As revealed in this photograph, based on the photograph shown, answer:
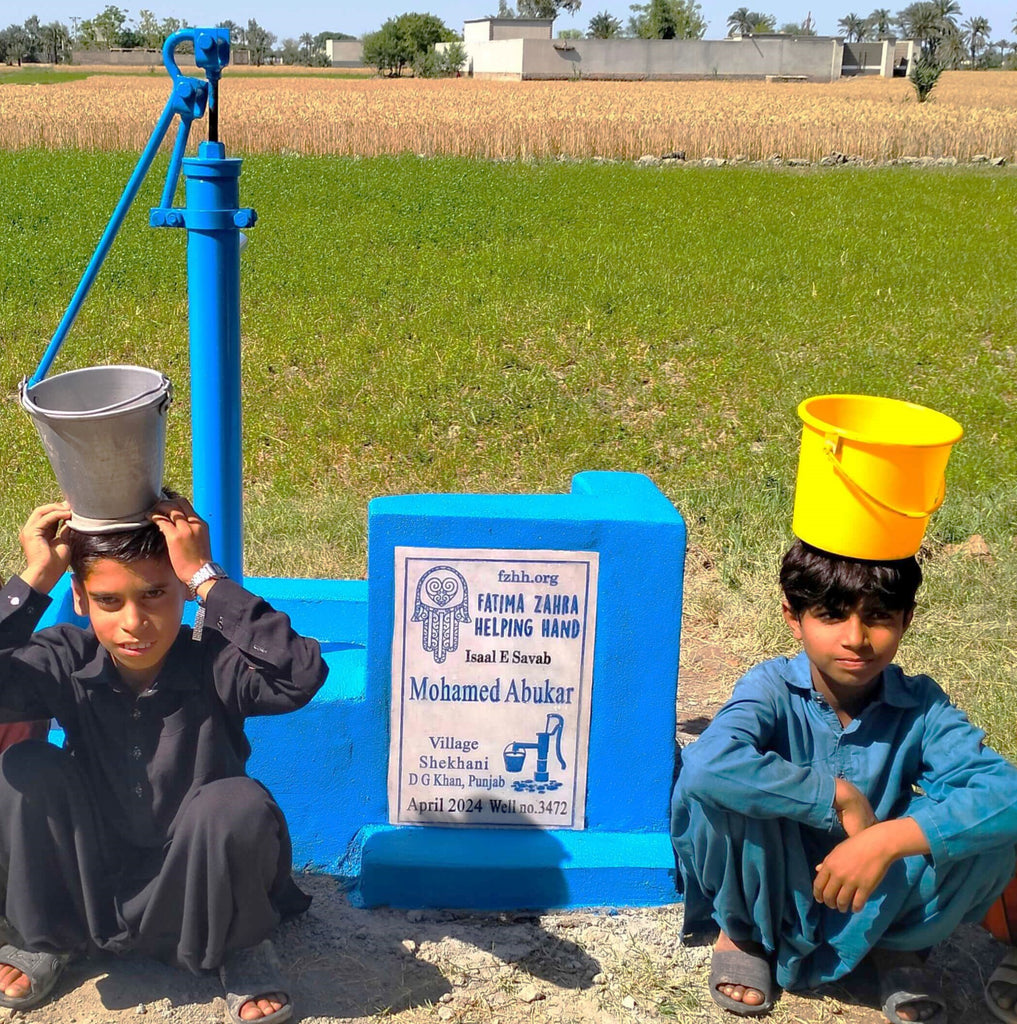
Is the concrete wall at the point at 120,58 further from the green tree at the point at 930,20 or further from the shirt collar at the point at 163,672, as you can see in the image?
the shirt collar at the point at 163,672

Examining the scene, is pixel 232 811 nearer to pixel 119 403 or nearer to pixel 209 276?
pixel 119 403

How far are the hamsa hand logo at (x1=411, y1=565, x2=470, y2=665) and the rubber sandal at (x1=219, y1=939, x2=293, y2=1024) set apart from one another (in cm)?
77

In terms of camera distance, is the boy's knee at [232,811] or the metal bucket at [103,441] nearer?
the metal bucket at [103,441]

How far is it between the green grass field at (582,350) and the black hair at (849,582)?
149 centimetres

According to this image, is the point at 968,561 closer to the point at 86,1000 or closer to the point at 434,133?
the point at 86,1000

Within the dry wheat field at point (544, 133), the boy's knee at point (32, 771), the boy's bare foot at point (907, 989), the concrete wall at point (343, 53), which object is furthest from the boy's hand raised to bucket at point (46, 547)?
the concrete wall at point (343, 53)

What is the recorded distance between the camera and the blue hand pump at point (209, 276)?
8.98 feet

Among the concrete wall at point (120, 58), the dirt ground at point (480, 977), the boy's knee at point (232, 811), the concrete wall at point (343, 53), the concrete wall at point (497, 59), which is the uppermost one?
the concrete wall at point (343, 53)

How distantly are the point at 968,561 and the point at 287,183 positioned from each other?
1320 centimetres

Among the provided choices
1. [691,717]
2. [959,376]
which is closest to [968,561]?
[691,717]

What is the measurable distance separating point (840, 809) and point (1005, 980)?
24.5 inches

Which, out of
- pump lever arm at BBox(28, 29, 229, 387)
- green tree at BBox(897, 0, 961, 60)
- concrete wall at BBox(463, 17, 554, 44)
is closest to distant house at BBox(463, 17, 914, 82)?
concrete wall at BBox(463, 17, 554, 44)

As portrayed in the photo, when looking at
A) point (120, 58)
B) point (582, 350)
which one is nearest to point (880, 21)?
point (120, 58)

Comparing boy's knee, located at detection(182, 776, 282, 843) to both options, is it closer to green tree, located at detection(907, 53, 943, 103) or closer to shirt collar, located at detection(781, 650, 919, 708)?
shirt collar, located at detection(781, 650, 919, 708)
